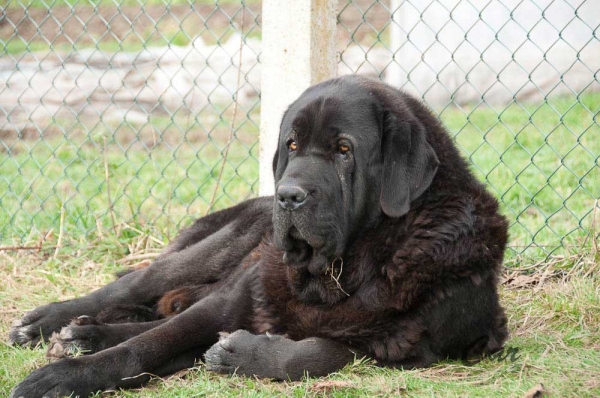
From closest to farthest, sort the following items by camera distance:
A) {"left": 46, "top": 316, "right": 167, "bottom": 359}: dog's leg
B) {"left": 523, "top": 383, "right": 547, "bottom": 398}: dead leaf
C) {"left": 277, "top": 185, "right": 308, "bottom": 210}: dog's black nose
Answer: {"left": 523, "top": 383, "right": 547, "bottom": 398}: dead leaf < {"left": 277, "top": 185, "right": 308, "bottom": 210}: dog's black nose < {"left": 46, "top": 316, "right": 167, "bottom": 359}: dog's leg

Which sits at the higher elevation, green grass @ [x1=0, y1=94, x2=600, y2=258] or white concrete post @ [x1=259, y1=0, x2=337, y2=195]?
white concrete post @ [x1=259, y1=0, x2=337, y2=195]

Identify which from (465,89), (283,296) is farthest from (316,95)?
(465,89)

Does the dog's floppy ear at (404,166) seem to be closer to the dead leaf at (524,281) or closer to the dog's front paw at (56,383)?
the dog's front paw at (56,383)

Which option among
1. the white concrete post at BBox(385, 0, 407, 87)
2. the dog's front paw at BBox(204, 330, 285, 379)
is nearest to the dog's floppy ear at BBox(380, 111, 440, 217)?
the dog's front paw at BBox(204, 330, 285, 379)

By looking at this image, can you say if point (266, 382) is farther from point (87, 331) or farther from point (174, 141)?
point (174, 141)

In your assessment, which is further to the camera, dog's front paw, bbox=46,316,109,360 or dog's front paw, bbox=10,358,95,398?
dog's front paw, bbox=46,316,109,360

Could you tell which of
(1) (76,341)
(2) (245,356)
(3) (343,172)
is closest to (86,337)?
(1) (76,341)

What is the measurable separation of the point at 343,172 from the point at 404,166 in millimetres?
252

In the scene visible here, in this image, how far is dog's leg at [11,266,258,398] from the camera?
2.99 metres

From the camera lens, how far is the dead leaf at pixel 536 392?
278cm

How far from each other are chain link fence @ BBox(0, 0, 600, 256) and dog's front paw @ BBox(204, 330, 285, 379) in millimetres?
2302

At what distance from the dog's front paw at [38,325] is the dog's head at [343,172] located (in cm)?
134

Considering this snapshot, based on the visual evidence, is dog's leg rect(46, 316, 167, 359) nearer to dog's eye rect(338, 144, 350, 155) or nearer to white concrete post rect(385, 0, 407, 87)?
dog's eye rect(338, 144, 350, 155)

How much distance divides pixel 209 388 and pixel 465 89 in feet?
25.4
